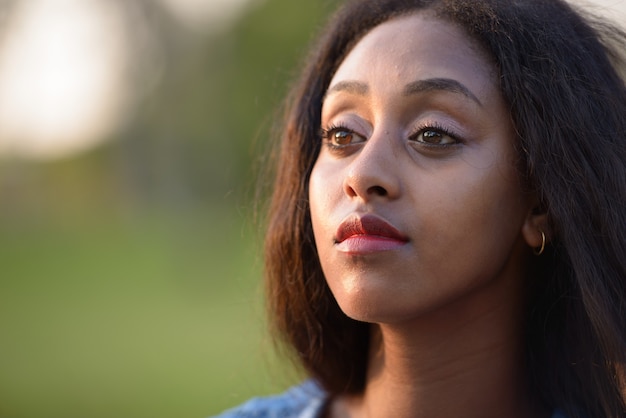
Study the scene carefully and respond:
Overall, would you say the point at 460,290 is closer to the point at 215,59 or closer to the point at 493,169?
the point at 493,169

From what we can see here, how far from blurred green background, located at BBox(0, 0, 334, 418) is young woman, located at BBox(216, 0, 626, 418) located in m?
0.78

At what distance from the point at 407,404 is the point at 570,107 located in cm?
102

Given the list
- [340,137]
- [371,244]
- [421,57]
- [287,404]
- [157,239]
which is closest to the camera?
[371,244]

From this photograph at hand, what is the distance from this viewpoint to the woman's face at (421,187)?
7.62ft

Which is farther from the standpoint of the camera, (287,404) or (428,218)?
(287,404)

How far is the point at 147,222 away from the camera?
93.2ft

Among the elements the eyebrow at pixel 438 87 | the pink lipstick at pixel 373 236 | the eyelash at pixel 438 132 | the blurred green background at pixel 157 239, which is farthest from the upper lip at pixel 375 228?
the blurred green background at pixel 157 239

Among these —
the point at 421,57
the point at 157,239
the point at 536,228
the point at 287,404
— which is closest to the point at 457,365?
the point at 536,228

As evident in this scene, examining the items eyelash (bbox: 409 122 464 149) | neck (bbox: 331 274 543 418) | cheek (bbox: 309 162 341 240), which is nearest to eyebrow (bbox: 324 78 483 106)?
eyelash (bbox: 409 122 464 149)

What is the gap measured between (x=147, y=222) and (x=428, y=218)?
26786mm

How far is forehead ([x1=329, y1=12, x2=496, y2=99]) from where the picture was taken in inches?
95.4

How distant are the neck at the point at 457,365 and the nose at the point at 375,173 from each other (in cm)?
43

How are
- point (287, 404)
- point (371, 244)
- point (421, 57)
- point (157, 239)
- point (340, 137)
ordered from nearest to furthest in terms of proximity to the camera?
point (371, 244) < point (421, 57) < point (340, 137) < point (287, 404) < point (157, 239)

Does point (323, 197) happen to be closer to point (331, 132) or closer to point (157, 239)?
point (331, 132)
